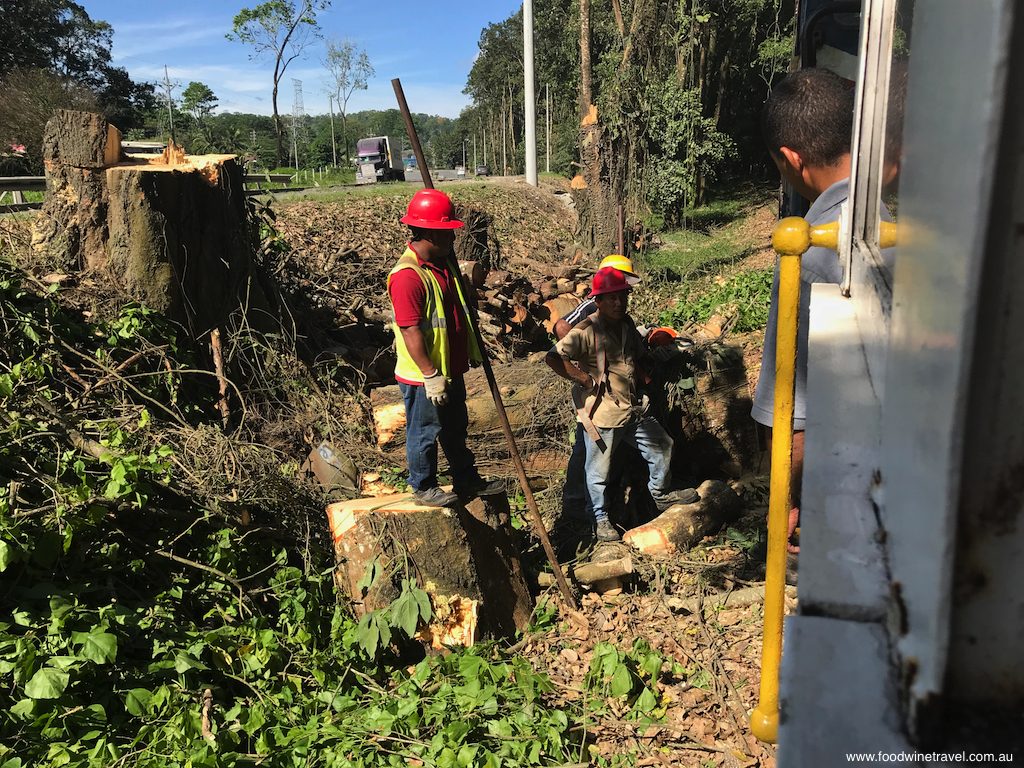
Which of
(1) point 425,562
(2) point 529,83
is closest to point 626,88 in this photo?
(2) point 529,83

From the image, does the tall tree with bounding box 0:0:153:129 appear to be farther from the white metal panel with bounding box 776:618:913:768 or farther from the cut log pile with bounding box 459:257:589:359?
the white metal panel with bounding box 776:618:913:768

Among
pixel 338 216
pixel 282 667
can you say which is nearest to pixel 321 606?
pixel 282 667

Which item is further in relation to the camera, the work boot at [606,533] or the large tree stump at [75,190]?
the large tree stump at [75,190]

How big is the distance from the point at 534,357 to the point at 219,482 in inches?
133

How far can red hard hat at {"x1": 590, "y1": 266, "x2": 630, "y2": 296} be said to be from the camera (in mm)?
4637

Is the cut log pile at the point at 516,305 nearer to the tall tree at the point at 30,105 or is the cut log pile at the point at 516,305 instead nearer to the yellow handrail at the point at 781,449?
the yellow handrail at the point at 781,449

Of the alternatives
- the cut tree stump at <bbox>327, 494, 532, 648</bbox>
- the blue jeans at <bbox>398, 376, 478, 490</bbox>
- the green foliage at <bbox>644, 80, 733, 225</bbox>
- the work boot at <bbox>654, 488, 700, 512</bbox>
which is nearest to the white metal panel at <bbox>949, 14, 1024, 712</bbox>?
the cut tree stump at <bbox>327, 494, 532, 648</bbox>

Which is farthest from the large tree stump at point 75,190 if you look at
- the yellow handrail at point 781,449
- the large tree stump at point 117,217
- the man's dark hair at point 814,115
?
the yellow handrail at point 781,449

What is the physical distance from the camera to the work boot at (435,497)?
401cm

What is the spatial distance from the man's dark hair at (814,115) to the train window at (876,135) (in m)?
1.00

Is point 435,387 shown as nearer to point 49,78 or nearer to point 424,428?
point 424,428

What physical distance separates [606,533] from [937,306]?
4.44 meters

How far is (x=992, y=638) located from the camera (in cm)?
57

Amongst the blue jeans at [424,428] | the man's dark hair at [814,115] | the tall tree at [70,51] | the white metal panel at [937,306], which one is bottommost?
the blue jeans at [424,428]
